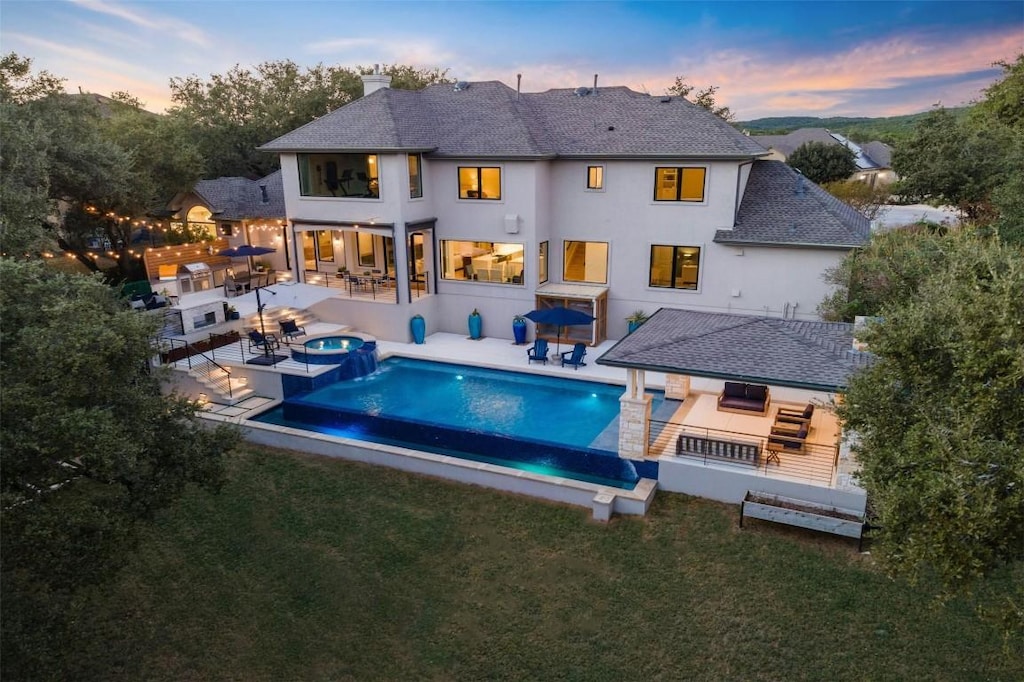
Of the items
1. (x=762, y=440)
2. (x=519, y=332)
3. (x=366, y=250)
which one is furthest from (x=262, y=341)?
(x=762, y=440)

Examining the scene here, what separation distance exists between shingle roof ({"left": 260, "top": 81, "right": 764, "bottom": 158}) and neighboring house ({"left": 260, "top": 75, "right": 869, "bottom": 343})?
74 mm

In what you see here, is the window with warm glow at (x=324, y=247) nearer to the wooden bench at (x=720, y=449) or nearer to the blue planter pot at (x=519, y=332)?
the blue planter pot at (x=519, y=332)

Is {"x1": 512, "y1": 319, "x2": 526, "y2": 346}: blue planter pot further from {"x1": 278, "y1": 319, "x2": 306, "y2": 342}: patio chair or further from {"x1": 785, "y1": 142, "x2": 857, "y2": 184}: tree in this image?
{"x1": 785, "y1": 142, "x2": 857, "y2": 184}: tree

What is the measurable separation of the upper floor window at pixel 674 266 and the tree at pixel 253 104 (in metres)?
28.7

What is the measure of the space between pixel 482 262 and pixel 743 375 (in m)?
14.0

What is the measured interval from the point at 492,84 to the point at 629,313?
1150 centimetres

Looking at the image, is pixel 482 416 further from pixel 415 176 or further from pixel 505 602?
pixel 415 176

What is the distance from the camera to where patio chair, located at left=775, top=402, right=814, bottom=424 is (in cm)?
1510

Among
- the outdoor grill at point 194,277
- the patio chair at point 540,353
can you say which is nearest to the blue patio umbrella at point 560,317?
the patio chair at point 540,353

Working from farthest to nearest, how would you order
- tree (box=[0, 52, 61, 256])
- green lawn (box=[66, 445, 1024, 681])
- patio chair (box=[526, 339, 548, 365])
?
patio chair (box=[526, 339, 548, 365]), tree (box=[0, 52, 61, 256]), green lawn (box=[66, 445, 1024, 681])

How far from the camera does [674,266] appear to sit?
22.9m

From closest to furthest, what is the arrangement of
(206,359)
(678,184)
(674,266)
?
(206,359) → (678,184) → (674,266)

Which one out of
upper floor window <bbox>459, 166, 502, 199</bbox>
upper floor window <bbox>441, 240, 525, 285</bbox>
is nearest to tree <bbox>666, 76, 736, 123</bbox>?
upper floor window <bbox>459, 166, 502, 199</bbox>

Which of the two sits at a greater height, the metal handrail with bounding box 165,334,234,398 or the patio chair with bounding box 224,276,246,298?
the patio chair with bounding box 224,276,246,298
